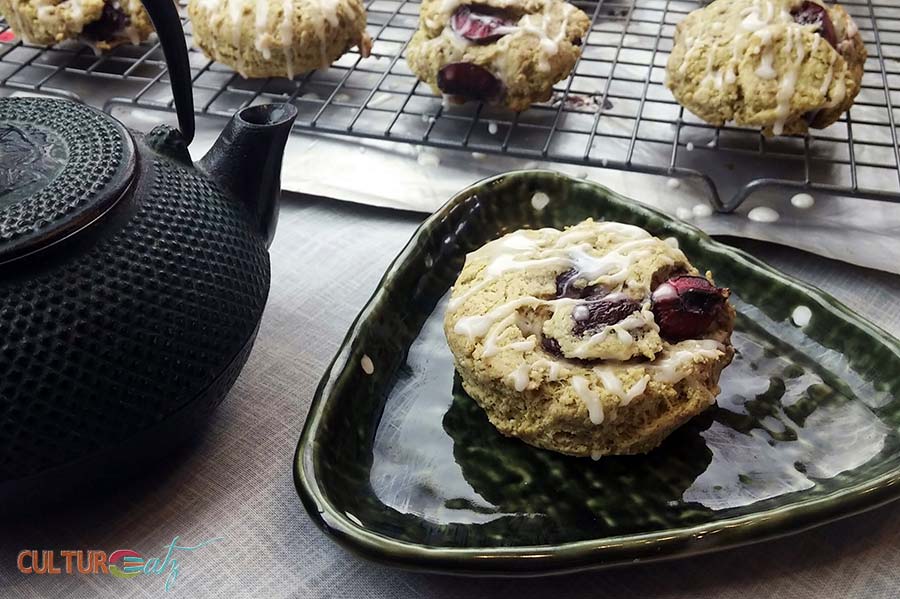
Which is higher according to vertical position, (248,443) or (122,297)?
(122,297)

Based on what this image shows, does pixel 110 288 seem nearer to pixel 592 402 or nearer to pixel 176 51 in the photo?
pixel 176 51

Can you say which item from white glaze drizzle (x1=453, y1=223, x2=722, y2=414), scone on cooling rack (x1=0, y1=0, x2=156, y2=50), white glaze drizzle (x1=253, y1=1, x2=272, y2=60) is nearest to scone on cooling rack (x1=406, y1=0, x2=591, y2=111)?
white glaze drizzle (x1=253, y1=1, x2=272, y2=60)

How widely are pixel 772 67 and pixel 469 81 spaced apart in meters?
0.53

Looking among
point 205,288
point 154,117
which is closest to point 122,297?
point 205,288

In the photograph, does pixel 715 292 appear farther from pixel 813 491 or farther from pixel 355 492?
pixel 355 492

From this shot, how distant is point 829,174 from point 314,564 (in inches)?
44.8

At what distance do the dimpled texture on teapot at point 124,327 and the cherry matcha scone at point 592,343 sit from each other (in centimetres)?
28

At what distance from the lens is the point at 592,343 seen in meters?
0.91

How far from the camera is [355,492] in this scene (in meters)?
0.88

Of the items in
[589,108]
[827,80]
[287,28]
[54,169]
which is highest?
[54,169]

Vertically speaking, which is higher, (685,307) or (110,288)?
(110,288)

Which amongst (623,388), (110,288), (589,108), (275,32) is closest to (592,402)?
(623,388)

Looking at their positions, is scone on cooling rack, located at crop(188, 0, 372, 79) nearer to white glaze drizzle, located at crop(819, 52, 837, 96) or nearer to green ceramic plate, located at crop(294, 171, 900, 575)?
green ceramic plate, located at crop(294, 171, 900, 575)

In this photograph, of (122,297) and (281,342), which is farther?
(281,342)
